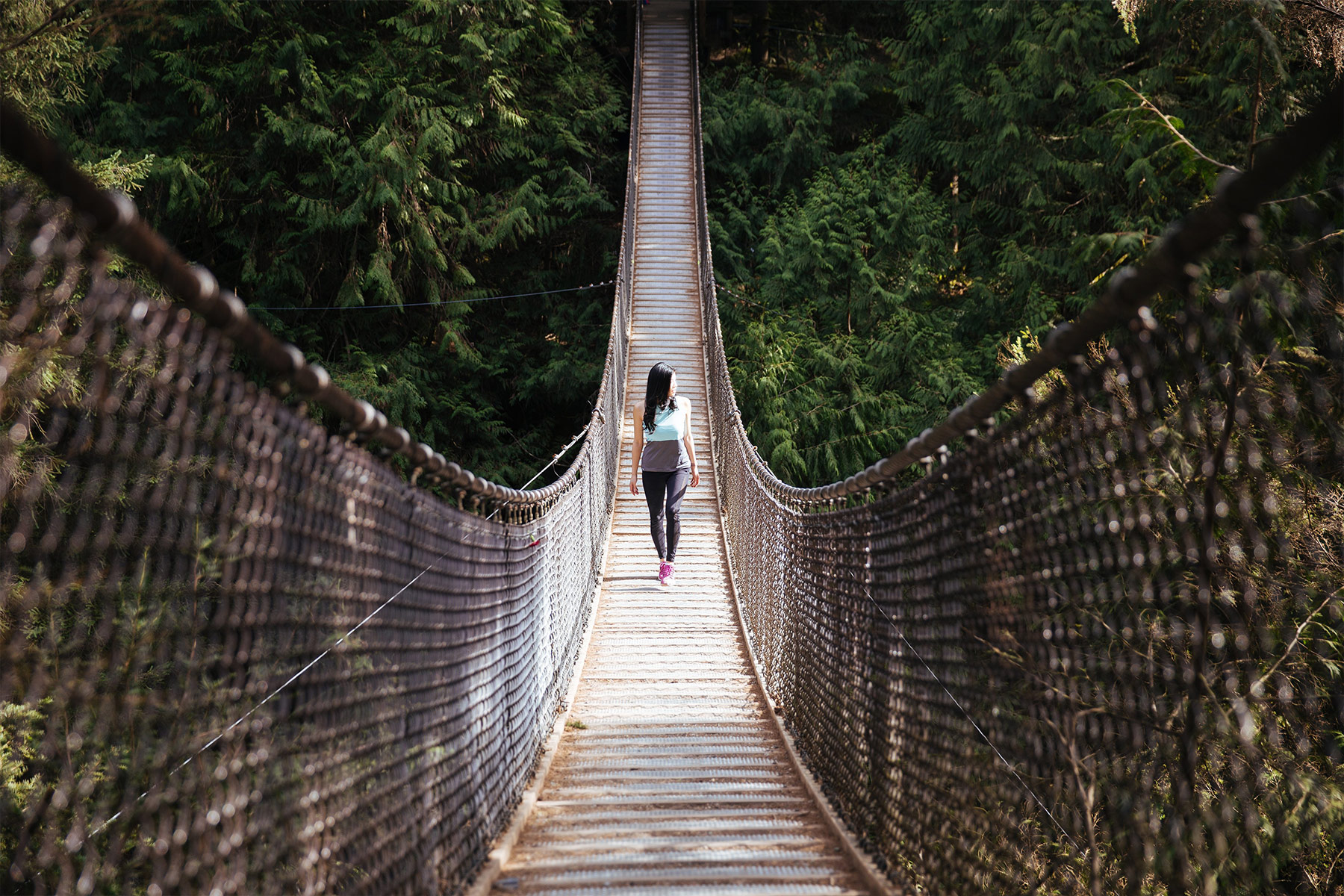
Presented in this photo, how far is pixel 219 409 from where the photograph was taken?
46.5 inches

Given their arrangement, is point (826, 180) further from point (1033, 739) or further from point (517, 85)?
point (1033, 739)

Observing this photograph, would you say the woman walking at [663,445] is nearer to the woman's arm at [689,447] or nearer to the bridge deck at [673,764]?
the woman's arm at [689,447]

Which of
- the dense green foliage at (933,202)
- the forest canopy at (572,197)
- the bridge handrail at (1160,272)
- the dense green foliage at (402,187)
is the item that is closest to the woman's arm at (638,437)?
the bridge handrail at (1160,272)

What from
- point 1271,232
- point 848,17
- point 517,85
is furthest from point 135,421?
point 848,17

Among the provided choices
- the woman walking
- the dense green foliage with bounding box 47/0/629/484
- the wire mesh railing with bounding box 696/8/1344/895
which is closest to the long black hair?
the woman walking

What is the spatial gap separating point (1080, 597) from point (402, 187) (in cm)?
1086

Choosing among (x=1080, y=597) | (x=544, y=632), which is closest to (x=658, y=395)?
(x=544, y=632)

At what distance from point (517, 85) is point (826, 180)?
4396mm

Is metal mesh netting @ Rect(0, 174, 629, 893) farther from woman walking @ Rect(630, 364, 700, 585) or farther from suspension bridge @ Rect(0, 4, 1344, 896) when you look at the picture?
woman walking @ Rect(630, 364, 700, 585)

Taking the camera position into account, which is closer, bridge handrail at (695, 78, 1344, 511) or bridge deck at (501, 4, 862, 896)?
bridge handrail at (695, 78, 1344, 511)

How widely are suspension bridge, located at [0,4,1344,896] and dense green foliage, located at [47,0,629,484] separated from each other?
8874mm

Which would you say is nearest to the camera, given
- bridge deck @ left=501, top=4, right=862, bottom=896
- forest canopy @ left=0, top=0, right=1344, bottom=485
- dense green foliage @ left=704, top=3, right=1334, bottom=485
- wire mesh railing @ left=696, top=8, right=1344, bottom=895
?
wire mesh railing @ left=696, top=8, right=1344, bottom=895

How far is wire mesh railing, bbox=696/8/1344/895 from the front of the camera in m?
1.16

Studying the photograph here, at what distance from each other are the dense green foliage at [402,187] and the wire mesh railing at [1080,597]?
930 centimetres
